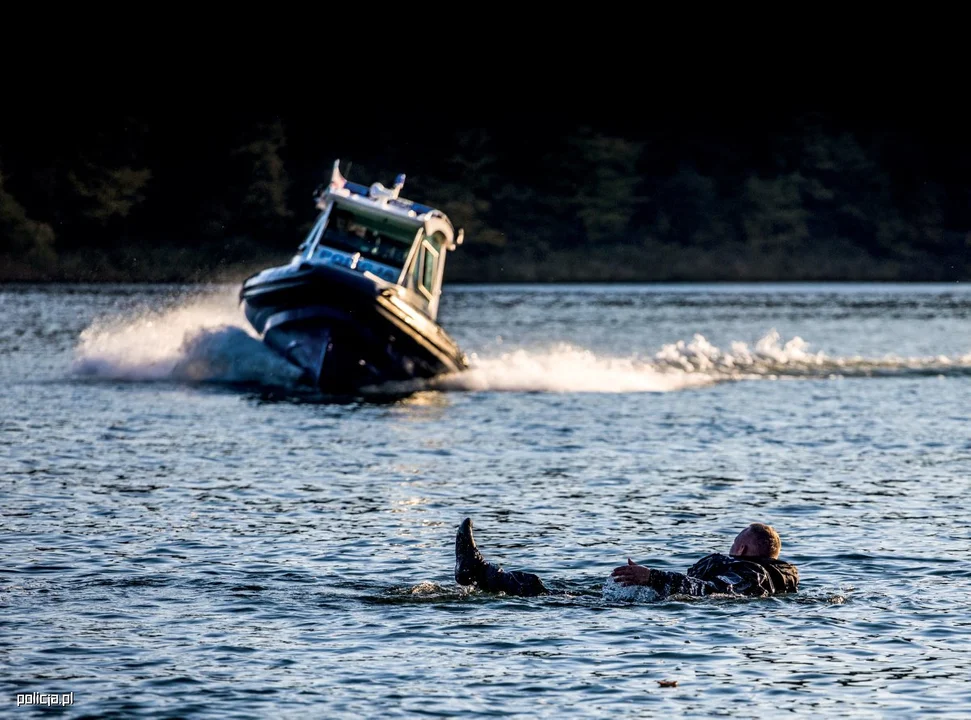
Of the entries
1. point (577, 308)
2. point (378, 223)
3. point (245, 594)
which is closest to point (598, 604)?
point (245, 594)

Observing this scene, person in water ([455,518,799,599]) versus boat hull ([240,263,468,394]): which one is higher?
boat hull ([240,263,468,394])

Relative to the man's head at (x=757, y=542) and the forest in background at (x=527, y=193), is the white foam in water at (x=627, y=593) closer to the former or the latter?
the man's head at (x=757, y=542)

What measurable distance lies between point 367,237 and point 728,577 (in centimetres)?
2103

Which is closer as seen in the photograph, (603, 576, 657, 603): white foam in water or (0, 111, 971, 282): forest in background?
(603, 576, 657, 603): white foam in water

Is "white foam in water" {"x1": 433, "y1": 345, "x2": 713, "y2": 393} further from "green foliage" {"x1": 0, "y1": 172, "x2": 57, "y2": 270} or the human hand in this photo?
"green foliage" {"x1": 0, "y1": 172, "x2": 57, "y2": 270}

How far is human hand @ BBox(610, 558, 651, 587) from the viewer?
41.7 feet

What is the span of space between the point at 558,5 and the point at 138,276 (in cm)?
7004

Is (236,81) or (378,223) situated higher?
(236,81)

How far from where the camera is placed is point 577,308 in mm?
77625

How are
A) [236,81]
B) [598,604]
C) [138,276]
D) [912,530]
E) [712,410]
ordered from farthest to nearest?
[236,81]
[138,276]
[712,410]
[912,530]
[598,604]

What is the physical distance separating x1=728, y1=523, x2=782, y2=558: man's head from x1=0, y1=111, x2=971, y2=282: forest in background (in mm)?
74311

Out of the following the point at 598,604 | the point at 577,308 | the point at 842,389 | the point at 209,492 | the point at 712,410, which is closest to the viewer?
the point at 598,604

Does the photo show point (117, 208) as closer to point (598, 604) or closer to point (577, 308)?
point (577, 308)

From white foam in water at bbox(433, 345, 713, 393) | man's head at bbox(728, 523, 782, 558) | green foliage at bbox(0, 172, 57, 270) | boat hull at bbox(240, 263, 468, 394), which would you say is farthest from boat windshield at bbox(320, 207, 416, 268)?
green foliage at bbox(0, 172, 57, 270)
